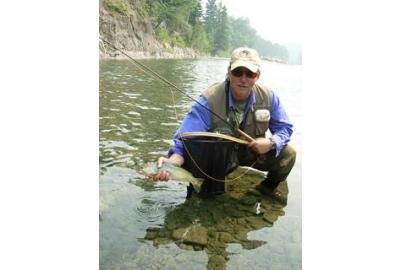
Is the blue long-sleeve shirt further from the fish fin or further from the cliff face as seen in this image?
the cliff face

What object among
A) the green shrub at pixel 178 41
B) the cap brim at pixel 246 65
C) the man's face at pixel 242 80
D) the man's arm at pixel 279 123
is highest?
the green shrub at pixel 178 41

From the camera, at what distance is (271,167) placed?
454cm

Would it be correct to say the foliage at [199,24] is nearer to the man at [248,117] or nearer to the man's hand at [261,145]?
the man at [248,117]

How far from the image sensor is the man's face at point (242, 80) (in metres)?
3.94

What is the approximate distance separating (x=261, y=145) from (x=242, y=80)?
72 cm

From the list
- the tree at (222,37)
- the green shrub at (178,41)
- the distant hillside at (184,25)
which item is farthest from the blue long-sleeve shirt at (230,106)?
A: the green shrub at (178,41)

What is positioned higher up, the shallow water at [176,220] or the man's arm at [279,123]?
the man's arm at [279,123]

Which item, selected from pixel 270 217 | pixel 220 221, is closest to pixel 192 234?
pixel 220 221

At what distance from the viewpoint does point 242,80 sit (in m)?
3.99

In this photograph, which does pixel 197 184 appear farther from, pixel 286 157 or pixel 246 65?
pixel 246 65

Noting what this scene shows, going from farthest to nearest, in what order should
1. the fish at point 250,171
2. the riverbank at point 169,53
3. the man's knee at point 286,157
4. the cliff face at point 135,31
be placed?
the riverbank at point 169,53 → the cliff face at point 135,31 → the fish at point 250,171 → the man's knee at point 286,157
